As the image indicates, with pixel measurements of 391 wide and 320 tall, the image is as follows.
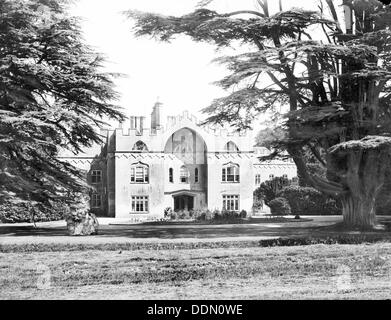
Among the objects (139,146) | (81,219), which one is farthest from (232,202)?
(81,219)

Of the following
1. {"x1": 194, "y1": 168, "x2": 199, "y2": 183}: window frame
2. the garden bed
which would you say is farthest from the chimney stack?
the garden bed

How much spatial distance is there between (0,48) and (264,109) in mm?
4504

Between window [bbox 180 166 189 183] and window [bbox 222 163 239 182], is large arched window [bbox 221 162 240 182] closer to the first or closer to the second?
window [bbox 222 163 239 182]

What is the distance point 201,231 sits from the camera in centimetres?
893

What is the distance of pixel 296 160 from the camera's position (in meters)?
9.66

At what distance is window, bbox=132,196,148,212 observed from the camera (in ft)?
28.9

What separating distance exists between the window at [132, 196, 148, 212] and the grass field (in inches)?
26.3

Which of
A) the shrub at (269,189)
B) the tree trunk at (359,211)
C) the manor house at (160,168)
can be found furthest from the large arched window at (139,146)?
the tree trunk at (359,211)

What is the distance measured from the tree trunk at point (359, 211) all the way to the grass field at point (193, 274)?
0.78m

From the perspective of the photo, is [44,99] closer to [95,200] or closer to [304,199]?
[95,200]
